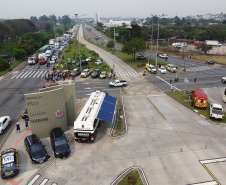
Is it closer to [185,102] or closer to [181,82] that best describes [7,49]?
[181,82]

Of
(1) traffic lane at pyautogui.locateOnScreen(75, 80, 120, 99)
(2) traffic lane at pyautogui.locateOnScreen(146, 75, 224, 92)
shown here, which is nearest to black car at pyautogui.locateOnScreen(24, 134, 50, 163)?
(1) traffic lane at pyautogui.locateOnScreen(75, 80, 120, 99)

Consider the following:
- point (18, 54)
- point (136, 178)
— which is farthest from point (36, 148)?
point (18, 54)

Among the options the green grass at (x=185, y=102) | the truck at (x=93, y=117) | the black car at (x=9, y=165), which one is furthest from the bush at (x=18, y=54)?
the black car at (x=9, y=165)

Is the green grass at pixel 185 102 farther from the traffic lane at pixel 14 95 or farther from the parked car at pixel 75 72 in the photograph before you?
the traffic lane at pixel 14 95

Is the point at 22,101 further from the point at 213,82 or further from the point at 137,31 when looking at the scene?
the point at 137,31

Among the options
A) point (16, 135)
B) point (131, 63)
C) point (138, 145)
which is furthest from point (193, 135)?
point (131, 63)

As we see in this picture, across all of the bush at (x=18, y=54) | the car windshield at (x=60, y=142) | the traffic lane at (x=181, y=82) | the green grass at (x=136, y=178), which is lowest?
the green grass at (x=136, y=178)
